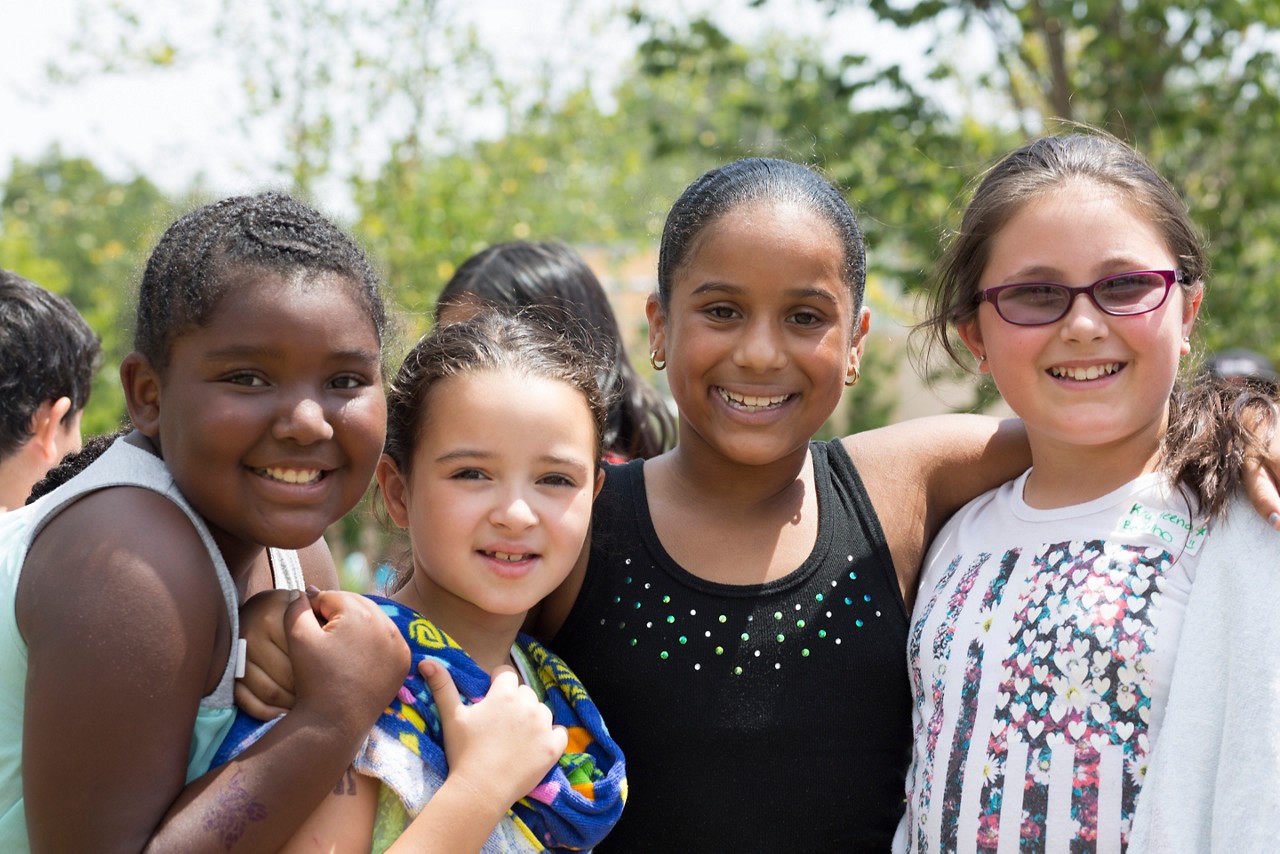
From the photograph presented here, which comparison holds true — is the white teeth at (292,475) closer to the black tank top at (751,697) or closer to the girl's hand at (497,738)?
the girl's hand at (497,738)

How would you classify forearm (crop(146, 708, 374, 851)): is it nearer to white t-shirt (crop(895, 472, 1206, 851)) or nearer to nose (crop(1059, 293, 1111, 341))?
white t-shirt (crop(895, 472, 1206, 851))

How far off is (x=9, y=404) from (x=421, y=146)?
6.35 metres

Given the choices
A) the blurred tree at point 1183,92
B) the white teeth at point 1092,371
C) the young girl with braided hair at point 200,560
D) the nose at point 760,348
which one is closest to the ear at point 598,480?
the nose at point 760,348

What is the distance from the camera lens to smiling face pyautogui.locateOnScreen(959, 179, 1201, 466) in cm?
206

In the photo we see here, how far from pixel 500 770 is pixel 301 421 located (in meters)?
0.59

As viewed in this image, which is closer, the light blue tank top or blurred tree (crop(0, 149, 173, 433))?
the light blue tank top

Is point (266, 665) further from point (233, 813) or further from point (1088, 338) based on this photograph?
point (1088, 338)

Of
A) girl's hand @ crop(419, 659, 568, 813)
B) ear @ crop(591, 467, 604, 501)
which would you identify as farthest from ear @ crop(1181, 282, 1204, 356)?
girl's hand @ crop(419, 659, 568, 813)

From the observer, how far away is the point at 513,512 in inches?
79.0

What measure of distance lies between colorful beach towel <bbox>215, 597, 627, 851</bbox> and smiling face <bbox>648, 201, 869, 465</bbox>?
0.57 metres

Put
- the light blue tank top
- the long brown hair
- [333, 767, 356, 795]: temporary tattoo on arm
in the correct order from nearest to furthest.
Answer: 1. the light blue tank top
2. [333, 767, 356, 795]: temporary tattoo on arm
3. the long brown hair

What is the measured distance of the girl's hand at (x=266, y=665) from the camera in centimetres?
170

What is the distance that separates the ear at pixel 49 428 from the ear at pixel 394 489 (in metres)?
1.06

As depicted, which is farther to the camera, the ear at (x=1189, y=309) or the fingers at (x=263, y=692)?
the ear at (x=1189, y=309)
